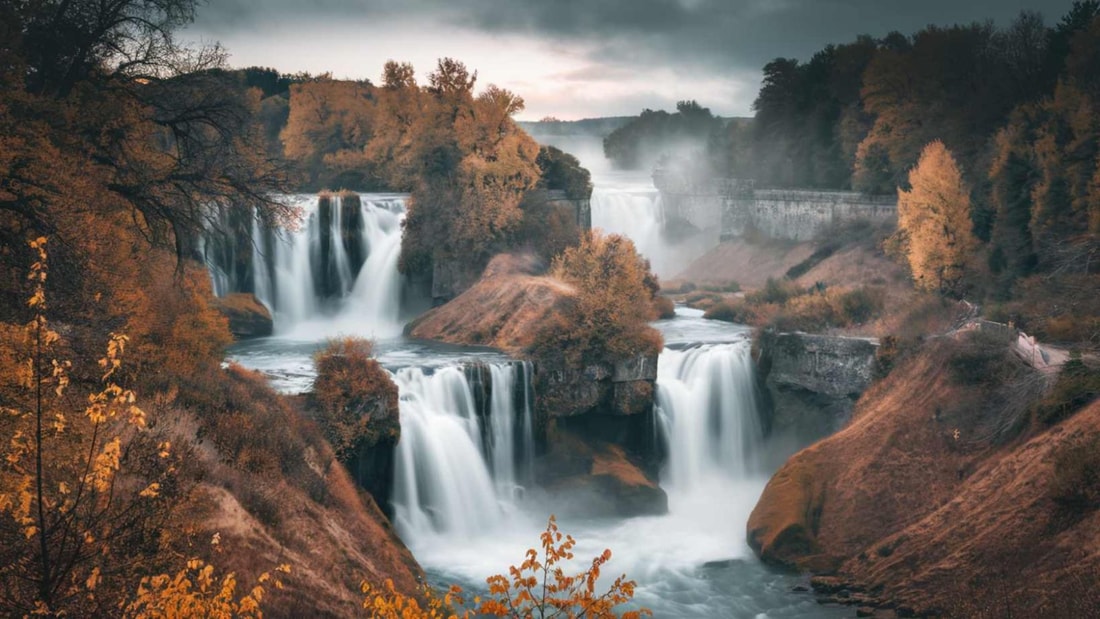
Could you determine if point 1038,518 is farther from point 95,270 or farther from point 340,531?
point 95,270

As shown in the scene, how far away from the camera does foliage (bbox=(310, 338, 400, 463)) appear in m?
33.4

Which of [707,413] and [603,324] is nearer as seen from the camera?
[603,324]

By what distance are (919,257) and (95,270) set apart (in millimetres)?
39627

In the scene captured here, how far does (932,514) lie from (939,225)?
75.8ft

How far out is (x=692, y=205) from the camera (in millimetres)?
94875

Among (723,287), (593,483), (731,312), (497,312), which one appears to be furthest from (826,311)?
(723,287)

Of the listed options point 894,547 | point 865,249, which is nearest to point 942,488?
point 894,547

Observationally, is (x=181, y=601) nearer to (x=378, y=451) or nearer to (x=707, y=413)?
(x=378, y=451)

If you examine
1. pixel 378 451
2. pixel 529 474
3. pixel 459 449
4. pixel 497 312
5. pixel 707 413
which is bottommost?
pixel 529 474

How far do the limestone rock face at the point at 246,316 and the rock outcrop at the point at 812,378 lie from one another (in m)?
23.7

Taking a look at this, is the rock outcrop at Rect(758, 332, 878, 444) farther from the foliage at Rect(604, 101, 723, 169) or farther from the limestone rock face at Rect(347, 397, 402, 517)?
the foliage at Rect(604, 101, 723, 169)

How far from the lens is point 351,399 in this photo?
34.3m

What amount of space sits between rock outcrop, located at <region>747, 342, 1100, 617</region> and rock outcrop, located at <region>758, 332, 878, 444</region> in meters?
2.05

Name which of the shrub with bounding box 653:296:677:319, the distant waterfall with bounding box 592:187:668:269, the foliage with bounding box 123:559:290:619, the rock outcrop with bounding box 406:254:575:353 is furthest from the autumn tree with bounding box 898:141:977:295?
the foliage with bounding box 123:559:290:619
